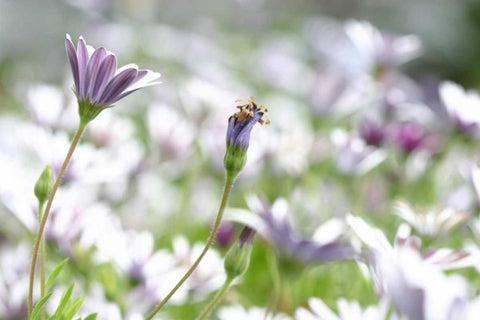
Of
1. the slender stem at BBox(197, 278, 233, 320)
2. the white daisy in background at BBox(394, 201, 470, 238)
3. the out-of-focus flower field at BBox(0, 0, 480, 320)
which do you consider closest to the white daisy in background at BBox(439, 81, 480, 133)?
the out-of-focus flower field at BBox(0, 0, 480, 320)

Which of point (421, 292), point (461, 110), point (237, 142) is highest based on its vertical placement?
point (461, 110)

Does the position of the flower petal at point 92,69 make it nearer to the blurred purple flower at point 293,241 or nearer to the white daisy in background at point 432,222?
the blurred purple flower at point 293,241

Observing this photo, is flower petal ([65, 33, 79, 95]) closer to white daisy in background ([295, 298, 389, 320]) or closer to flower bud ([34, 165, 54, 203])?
flower bud ([34, 165, 54, 203])

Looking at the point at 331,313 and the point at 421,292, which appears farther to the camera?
the point at 331,313

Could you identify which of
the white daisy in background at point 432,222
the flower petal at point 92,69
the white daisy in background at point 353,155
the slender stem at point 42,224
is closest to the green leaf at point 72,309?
the slender stem at point 42,224

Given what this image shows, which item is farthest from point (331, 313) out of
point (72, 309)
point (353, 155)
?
point (353, 155)

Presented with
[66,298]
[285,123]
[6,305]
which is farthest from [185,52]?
[66,298]

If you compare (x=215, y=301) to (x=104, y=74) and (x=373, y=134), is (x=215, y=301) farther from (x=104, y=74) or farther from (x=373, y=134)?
(x=373, y=134)

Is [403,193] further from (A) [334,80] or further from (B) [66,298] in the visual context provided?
(B) [66,298]
